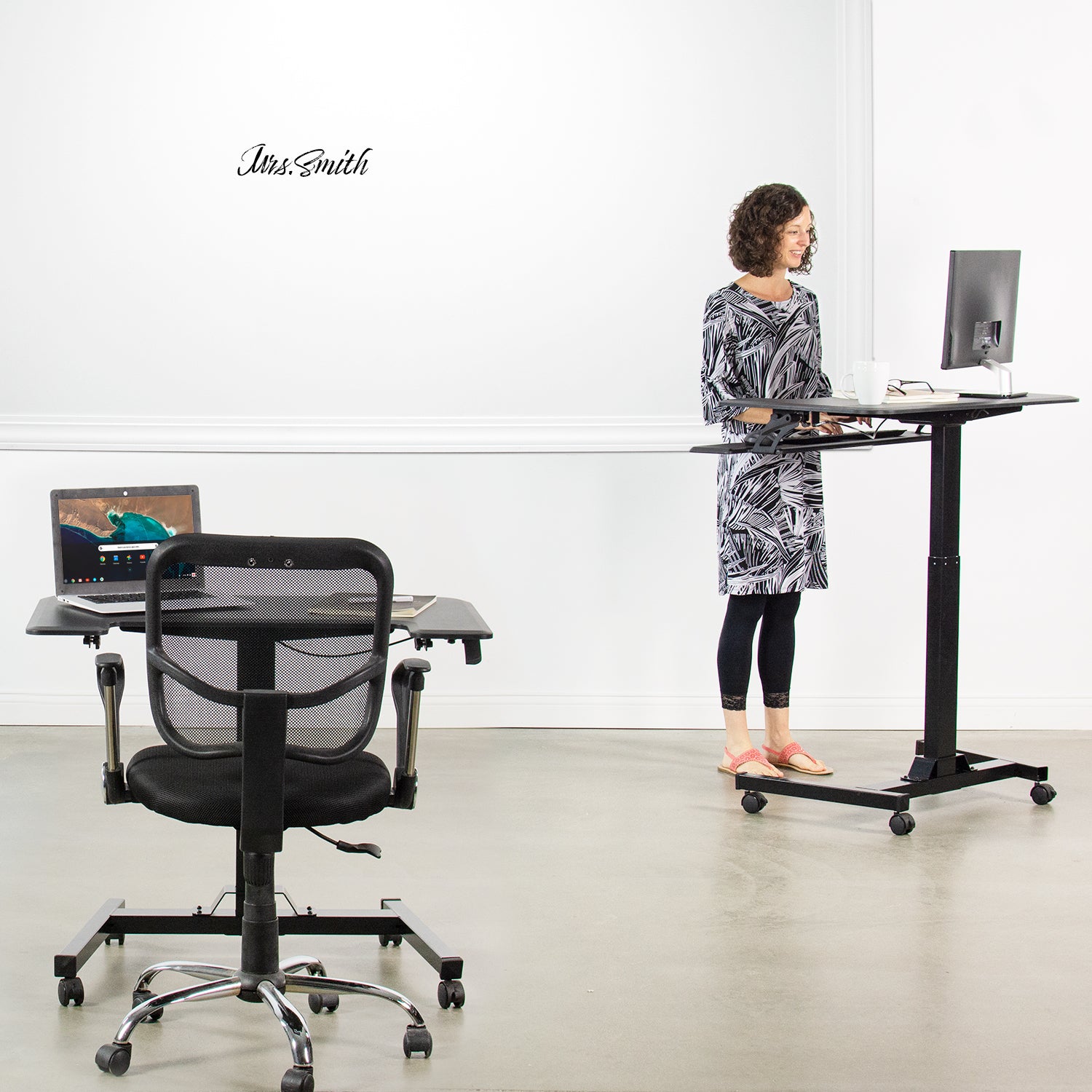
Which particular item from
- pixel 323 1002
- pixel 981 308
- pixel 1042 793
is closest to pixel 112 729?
pixel 323 1002

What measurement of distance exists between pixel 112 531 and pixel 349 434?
193 centimetres

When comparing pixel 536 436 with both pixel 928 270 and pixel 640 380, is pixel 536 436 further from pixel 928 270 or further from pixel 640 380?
pixel 928 270

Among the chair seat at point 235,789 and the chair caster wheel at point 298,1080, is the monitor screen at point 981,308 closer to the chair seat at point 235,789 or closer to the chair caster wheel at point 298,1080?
the chair seat at point 235,789

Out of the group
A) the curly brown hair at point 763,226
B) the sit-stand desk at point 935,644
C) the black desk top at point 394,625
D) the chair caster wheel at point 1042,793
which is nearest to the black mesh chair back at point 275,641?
the black desk top at point 394,625

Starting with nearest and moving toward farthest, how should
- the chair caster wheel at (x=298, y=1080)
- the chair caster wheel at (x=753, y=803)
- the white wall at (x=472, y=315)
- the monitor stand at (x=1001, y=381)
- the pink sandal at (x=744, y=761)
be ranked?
the chair caster wheel at (x=298, y=1080), the monitor stand at (x=1001, y=381), the chair caster wheel at (x=753, y=803), the pink sandal at (x=744, y=761), the white wall at (x=472, y=315)

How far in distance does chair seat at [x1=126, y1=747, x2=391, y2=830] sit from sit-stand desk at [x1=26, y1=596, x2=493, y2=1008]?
4.3 inches

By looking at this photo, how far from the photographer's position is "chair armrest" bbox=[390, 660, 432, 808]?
2.63 m

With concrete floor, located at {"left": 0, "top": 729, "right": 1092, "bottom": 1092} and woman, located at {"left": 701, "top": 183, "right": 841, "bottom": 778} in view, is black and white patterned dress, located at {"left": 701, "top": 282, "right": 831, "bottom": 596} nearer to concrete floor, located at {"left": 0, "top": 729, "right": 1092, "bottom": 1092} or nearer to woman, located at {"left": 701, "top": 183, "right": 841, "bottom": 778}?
woman, located at {"left": 701, "top": 183, "right": 841, "bottom": 778}

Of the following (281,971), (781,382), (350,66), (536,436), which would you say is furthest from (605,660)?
(281,971)

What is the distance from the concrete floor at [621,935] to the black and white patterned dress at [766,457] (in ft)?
2.34

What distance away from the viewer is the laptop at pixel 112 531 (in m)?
3.16

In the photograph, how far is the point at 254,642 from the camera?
8.04 feet

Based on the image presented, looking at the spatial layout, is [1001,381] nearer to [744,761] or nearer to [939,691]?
[939,691]

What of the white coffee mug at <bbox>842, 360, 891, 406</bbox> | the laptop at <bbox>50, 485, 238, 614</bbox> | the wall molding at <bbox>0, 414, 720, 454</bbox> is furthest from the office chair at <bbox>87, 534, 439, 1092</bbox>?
the wall molding at <bbox>0, 414, 720, 454</bbox>
